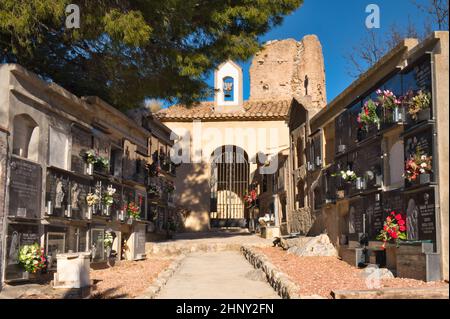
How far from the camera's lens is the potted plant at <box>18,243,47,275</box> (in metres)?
12.0

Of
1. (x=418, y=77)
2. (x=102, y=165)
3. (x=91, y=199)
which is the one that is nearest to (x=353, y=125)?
(x=418, y=77)

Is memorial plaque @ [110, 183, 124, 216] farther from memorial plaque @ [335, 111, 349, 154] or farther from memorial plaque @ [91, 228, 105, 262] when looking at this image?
memorial plaque @ [335, 111, 349, 154]

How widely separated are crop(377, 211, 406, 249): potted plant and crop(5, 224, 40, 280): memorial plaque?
7.96m

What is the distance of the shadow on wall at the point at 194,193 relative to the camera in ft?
106

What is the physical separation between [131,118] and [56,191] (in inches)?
305

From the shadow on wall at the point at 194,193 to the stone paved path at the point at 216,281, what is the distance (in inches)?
501

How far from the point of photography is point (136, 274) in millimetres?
14797

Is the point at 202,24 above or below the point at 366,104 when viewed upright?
above

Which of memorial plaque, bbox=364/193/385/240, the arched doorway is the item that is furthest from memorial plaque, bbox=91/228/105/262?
the arched doorway
